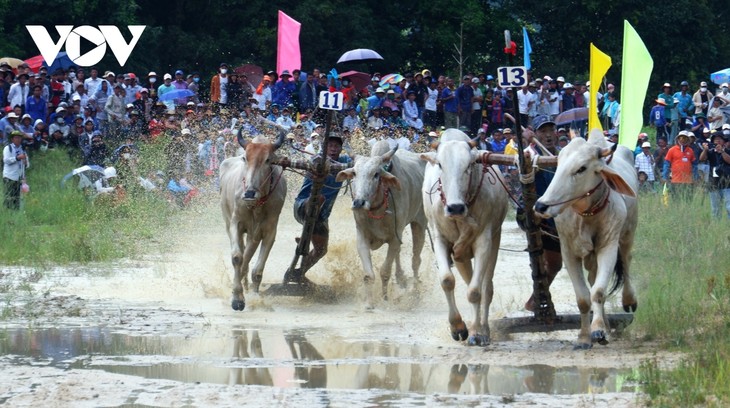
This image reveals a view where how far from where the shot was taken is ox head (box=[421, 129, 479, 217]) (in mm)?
10961

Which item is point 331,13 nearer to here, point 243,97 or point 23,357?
point 243,97

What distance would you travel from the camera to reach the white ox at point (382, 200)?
13734mm

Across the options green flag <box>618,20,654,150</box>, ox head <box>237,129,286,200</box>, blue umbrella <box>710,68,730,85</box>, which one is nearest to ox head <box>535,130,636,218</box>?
ox head <box>237,129,286,200</box>

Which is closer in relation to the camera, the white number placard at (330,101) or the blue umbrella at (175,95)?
the white number placard at (330,101)

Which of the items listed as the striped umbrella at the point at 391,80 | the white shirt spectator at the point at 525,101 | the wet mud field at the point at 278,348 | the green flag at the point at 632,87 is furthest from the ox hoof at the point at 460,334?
the striped umbrella at the point at 391,80

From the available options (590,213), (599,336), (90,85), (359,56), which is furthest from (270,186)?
(359,56)

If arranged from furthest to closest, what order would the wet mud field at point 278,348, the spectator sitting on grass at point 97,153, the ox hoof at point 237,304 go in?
the spectator sitting on grass at point 97,153
the ox hoof at point 237,304
the wet mud field at point 278,348

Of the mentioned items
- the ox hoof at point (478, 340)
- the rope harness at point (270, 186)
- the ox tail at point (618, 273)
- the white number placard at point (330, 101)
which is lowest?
the ox hoof at point (478, 340)

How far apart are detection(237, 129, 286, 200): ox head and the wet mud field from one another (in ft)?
4.02

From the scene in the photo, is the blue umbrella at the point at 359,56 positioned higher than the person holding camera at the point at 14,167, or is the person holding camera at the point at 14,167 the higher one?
the blue umbrella at the point at 359,56

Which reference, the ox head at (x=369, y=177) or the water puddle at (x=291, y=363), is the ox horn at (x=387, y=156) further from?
the water puddle at (x=291, y=363)

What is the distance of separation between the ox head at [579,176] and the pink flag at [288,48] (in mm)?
17453

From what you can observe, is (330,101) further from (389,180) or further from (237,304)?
(237,304)

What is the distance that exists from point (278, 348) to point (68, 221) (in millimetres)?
10560
